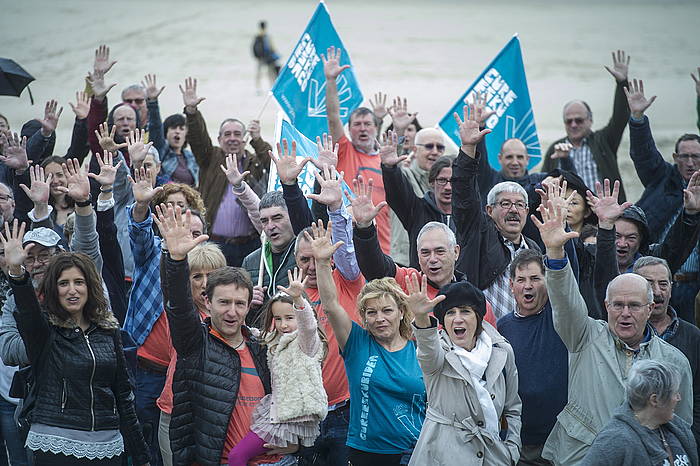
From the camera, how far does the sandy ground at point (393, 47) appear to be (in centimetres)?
1942

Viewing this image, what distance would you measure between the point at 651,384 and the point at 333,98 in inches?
179

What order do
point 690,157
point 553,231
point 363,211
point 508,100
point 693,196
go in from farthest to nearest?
point 508,100
point 690,157
point 693,196
point 363,211
point 553,231

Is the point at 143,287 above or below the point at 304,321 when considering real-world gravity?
above

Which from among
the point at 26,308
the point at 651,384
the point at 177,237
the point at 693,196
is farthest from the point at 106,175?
the point at 693,196

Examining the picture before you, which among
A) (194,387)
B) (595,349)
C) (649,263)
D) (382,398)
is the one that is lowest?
(382,398)

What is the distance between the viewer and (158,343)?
609 centimetres

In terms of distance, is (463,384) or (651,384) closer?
(651,384)

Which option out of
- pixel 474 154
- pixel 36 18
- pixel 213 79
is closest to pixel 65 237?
pixel 474 154

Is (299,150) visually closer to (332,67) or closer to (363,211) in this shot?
(332,67)

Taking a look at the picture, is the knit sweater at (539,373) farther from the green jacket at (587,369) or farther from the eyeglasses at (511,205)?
the eyeglasses at (511,205)

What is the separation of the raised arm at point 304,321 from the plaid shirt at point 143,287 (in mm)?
1311

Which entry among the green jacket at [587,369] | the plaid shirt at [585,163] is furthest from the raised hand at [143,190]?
the plaid shirt at [585,163]

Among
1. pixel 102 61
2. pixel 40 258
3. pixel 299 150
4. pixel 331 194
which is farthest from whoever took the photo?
pixel 102 61

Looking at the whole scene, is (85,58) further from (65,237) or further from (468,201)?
A: (468,201)
